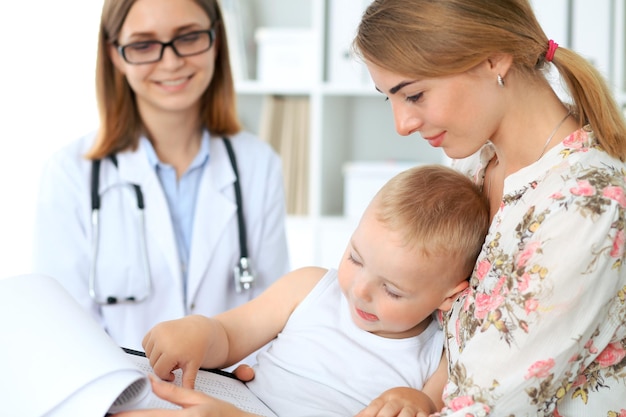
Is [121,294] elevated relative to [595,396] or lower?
lower

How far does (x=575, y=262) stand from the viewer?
1039 mm

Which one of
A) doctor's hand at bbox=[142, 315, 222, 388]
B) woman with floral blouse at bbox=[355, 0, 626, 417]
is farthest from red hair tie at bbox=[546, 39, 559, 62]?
doctor's hand at bbox=[142, 315, 222, 388]

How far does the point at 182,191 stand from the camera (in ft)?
7.02

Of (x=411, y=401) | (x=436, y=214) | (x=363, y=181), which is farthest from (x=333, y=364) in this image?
(x=363, y=181)

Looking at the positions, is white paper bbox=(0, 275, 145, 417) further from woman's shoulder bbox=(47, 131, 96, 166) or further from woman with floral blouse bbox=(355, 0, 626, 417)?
woman's shoulder bbox=(47, 131, 96, 166)

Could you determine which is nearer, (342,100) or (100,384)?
(100,384)

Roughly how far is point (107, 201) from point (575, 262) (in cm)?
132

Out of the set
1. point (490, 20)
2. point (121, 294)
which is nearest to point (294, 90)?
point (121, 294)

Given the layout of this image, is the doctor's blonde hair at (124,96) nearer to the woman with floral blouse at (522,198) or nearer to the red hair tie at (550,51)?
the woman with floral blouse at (522,198)

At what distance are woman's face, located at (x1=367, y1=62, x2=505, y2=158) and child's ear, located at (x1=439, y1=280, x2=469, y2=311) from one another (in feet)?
0.71

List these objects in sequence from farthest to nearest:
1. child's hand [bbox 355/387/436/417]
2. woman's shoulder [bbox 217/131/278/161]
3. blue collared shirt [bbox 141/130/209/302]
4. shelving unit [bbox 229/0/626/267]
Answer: shelving unit [bbox 229/0/626/267]
woman's shoulder [bbox 217/131/278/161]
blue collared shirt [bbox 141/130/209/302]
child's hand [bbox 355/387/436/417]

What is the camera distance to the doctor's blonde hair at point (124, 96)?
6.66 ft

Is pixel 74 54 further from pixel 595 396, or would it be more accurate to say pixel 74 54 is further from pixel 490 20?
pixel 595 396

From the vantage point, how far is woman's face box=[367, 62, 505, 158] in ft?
4.00
